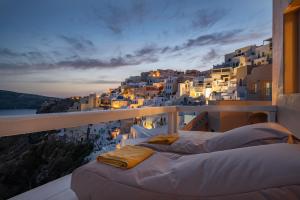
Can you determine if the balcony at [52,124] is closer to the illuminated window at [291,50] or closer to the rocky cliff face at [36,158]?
the rocky cliff face at [36,158]

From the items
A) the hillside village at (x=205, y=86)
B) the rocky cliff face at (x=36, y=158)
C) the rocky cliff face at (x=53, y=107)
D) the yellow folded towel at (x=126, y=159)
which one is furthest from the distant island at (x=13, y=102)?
the hillside village at (x=205, y=86)

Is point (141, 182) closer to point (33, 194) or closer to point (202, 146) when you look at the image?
point (202, 146)

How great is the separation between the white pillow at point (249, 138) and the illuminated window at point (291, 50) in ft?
6.15

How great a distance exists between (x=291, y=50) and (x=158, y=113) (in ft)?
6.91

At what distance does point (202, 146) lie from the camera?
5.64 ft

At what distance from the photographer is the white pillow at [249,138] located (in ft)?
4.78

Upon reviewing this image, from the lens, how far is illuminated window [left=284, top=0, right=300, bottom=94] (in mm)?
3017

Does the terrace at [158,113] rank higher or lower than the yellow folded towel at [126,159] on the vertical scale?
higher

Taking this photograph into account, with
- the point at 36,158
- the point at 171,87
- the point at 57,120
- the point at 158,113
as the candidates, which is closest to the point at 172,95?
the point at 171,87

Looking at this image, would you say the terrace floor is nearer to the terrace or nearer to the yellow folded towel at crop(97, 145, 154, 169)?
the terrace

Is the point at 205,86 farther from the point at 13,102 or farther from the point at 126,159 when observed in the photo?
the point at 126,159

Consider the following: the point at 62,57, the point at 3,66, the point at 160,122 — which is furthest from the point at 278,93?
the point at 62,57

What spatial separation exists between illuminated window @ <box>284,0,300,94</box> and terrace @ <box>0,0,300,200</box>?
0.04ft

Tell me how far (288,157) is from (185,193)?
41 cm
